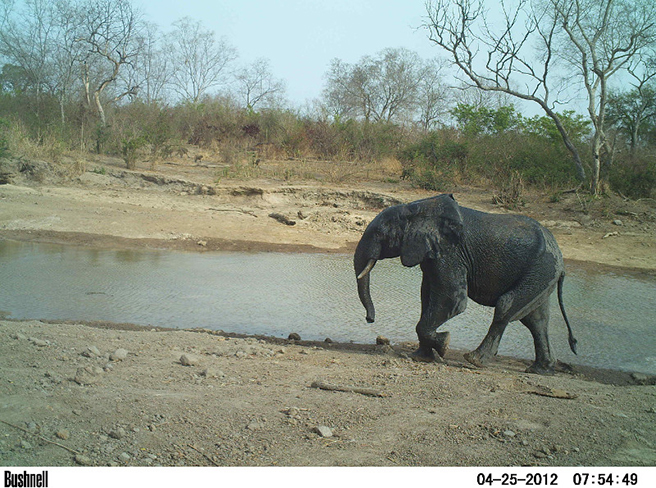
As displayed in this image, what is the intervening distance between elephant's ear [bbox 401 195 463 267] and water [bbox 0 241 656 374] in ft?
4.39

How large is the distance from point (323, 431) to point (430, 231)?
7.98ft

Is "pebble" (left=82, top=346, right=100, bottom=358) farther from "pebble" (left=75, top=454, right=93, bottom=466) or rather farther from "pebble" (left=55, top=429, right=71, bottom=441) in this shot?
"pebble" (left=75, top=454, right=93, bottom=466)

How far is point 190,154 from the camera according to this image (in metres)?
20.5

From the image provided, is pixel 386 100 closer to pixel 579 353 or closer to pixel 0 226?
pixel 0 226

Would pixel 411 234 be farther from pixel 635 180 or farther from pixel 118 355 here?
pixel 635 180

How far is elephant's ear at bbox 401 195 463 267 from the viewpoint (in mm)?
5250

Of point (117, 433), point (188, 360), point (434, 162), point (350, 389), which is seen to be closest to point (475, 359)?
point (350, 389)

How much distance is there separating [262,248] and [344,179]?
21.4 feet

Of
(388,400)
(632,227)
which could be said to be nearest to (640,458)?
(388,400)

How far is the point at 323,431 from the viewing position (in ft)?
10.8

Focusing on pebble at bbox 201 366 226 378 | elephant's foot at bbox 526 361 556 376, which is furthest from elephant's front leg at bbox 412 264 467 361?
pebble at bbox 201 366 226 378

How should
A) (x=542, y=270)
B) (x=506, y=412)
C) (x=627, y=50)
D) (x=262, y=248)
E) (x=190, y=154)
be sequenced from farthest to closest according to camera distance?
(x=190, y=154)
(x=627, y=50)
(x=262, y=248)
(x=542, y=270)
(x=506, y=412)

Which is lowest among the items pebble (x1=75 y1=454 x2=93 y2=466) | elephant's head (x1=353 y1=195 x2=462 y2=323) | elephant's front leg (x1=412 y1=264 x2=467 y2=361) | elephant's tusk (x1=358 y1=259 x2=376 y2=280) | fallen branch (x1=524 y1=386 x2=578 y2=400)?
pebble (x1=75 y1=454 x2=93 y2=466)

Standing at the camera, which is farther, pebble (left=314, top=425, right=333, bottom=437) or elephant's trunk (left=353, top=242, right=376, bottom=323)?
elephant's trunk (left=353, top=242, right=376, bottom=323)
